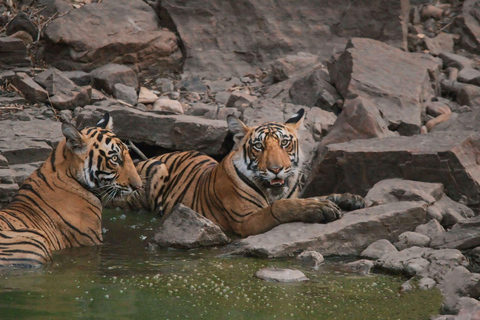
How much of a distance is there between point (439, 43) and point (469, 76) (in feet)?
5.42

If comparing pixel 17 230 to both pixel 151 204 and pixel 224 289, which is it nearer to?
pixel 224 289

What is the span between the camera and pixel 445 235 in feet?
22.3

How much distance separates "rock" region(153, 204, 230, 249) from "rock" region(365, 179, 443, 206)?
159 centimetres

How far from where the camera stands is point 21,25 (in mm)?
12719

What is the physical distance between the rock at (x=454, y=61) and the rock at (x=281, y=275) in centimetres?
748

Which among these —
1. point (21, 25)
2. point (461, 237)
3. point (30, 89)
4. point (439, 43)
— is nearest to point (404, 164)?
point (461, 237)

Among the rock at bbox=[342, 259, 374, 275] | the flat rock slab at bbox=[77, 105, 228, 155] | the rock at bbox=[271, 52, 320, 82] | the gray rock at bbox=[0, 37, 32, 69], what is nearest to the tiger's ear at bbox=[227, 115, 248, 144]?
the flat rock slab at bbox=[77, 105, 228, 155]

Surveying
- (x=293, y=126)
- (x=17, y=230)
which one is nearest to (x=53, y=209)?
(x=17, y=230)

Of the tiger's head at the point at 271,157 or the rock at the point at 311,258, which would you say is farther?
the tiger's head at the point at 271,157

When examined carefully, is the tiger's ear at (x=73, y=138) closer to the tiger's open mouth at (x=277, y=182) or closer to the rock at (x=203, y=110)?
the tiger's open mouth at (x=277, y=182)

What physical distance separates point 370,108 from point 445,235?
2.97 metres

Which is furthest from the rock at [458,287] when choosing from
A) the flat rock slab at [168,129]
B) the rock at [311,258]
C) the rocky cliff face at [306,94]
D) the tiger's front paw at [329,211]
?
the flat rock slab at [168,129]

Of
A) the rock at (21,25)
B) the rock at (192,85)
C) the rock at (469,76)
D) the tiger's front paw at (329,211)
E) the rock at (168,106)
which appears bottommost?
the rock at (192,85)

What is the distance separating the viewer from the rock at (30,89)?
36.6 feet
